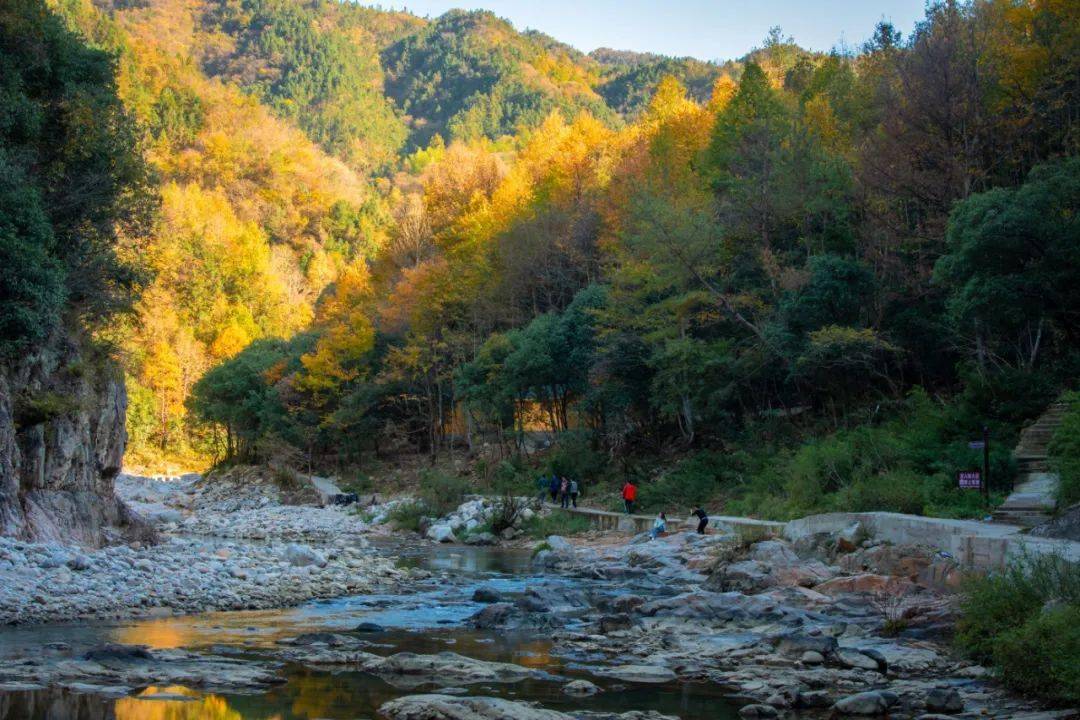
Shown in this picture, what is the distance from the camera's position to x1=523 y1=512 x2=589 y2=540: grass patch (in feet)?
86.2

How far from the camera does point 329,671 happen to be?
9547 mm

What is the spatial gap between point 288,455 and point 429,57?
161m

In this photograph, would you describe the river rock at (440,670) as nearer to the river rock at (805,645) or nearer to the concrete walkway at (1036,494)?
the river rock at (805,645)

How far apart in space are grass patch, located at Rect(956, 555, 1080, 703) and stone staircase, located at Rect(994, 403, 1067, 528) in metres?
4.44

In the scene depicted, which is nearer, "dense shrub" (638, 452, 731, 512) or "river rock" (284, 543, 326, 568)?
"river rock" (284, 543, 326, 568)

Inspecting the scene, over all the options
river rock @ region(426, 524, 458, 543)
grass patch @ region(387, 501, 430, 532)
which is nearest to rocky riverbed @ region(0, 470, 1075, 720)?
river rock @ region(426, 524, 458, 543)

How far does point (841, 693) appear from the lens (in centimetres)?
843

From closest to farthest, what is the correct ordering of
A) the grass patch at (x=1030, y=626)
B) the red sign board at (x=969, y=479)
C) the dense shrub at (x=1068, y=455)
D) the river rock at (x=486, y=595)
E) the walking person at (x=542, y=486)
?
the grass patch at (x=1030, y=626), the dense shrub at (x=1068, y=455), the river rock at (x=486, y=595), the red sign board at (x=969, y=479), the walking person at (x=542, y=486)

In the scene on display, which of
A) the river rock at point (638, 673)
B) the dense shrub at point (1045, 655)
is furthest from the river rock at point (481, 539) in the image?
the dense shrub at point (1045, 655)

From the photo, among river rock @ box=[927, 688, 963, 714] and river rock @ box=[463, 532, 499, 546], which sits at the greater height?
river rock @ box=[927, 688, 963, 714]

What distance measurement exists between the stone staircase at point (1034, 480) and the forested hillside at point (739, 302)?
52cm

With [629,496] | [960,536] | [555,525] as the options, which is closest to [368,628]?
[960,536]

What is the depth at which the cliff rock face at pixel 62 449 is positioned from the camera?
17109mm

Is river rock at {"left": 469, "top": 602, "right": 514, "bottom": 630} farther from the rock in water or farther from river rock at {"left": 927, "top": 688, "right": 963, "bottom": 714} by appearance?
river rock at {"left": 927, "top": 688, "right": 963, "bottom": 714}
